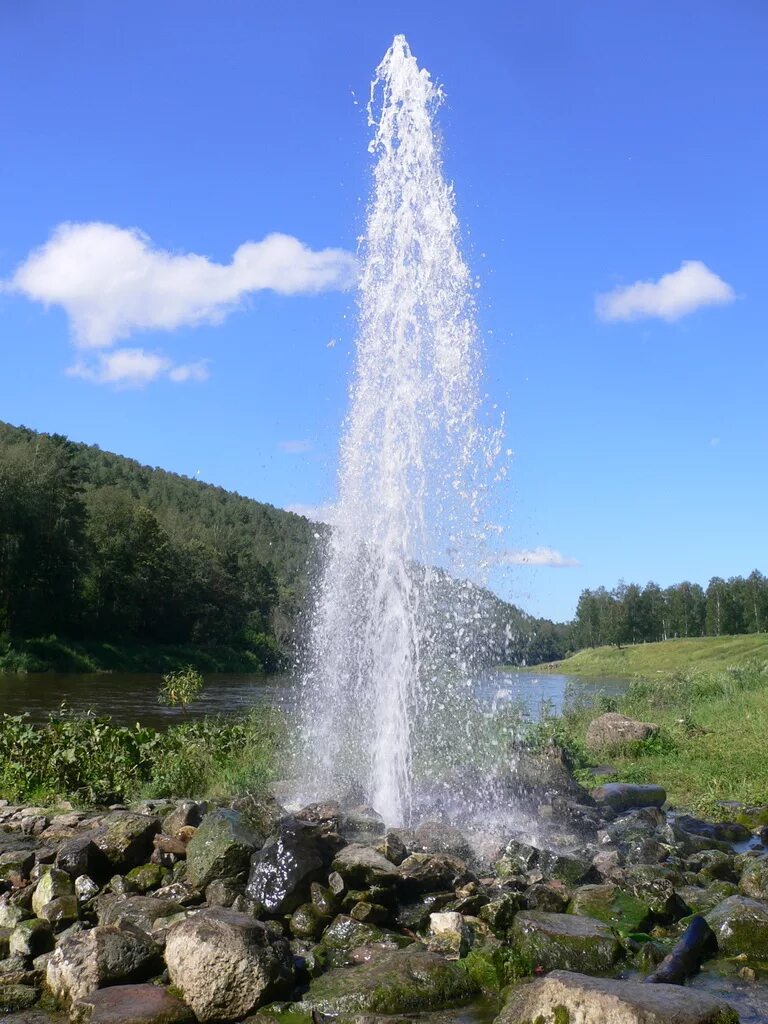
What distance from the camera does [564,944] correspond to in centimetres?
816

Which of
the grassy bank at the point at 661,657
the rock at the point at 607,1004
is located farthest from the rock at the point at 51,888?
the grassy bank at the point at 661,657

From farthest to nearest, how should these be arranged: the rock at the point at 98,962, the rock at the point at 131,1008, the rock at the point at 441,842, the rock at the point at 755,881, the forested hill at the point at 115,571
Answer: the forested hill at the point at 115,571
the rock at the point at 441,842
the rock at the point at 755,881
the rock at the point at 98,962
the rock at the point at 131,1008

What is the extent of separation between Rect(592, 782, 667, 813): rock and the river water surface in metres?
2.95

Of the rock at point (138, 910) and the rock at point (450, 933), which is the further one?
the rock at point (138, 910)

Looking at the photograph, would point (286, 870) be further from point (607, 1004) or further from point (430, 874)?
point (607, 1004)

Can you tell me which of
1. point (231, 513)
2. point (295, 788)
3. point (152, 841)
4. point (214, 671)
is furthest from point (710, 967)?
point (231, 513)

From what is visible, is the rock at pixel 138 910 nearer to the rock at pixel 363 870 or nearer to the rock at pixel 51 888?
the rock at pixel 51 888

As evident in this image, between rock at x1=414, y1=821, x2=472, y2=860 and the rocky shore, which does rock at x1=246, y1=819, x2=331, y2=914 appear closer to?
the rocky shore

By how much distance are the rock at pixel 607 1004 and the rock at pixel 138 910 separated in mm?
3552

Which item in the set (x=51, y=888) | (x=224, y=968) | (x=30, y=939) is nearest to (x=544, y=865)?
(x=224, y=968)

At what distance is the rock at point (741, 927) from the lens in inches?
335

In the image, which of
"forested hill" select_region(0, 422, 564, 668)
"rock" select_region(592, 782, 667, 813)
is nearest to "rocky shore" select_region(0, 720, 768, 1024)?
"rock" select_region(592, 782, 667, 813)

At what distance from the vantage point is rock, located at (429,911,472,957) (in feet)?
27.3

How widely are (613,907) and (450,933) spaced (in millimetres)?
1795
